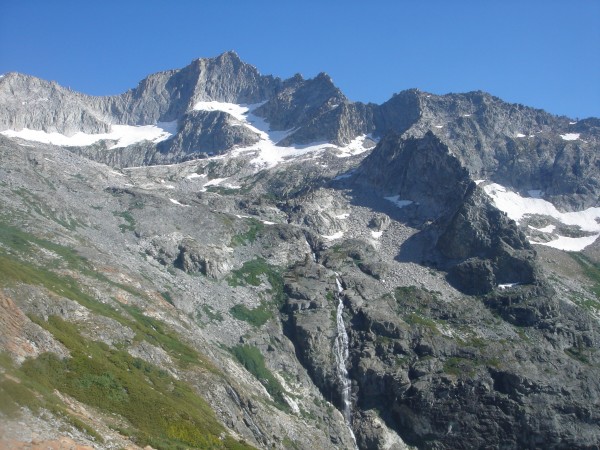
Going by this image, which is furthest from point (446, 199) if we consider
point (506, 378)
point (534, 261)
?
point (506, 378)

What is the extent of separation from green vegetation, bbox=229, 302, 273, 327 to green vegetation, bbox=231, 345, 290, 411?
813 centimetres

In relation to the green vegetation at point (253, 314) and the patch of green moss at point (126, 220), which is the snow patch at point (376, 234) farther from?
the patch of green moss at point (126, 220)

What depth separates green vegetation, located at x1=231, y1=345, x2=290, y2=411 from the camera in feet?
335

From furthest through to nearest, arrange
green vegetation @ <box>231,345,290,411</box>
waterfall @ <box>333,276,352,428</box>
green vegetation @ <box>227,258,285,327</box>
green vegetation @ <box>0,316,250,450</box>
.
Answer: green vegetation @ <box>227,258,285,327</box>
waterfall @ <box>333,276,352,428</box>
green vegetation @ <box>231,345,290,411</box>
green vegetation @ <box>0,316,250,450</box>

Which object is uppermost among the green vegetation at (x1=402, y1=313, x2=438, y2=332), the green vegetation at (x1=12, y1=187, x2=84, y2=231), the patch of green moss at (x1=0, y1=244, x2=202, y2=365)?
the green vegetation at (x1=402, y1=313, x2=438, y2=332)

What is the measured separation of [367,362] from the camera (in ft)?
378

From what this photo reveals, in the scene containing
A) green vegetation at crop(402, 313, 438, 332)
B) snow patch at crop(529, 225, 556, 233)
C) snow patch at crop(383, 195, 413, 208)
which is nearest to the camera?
green vegetation at crop(402, 313, 438, 332)

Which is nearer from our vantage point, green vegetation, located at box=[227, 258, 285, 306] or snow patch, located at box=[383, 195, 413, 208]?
green vegetation, located at box=[227, 258, 285, 306]

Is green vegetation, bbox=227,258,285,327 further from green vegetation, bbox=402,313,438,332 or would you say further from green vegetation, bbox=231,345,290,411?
green vegetation, bbox=402,313,438,332

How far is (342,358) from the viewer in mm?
117062

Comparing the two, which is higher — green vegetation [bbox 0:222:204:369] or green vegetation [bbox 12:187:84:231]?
green vegetation [bbox 12:187:84:231]

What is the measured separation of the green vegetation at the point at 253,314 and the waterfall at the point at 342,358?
46.3ft

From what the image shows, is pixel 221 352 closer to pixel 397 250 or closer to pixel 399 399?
pixel 399 399

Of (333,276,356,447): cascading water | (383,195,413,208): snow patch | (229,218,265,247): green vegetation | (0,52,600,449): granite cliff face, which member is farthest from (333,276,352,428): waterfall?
(383,195,413,208): snow patch
